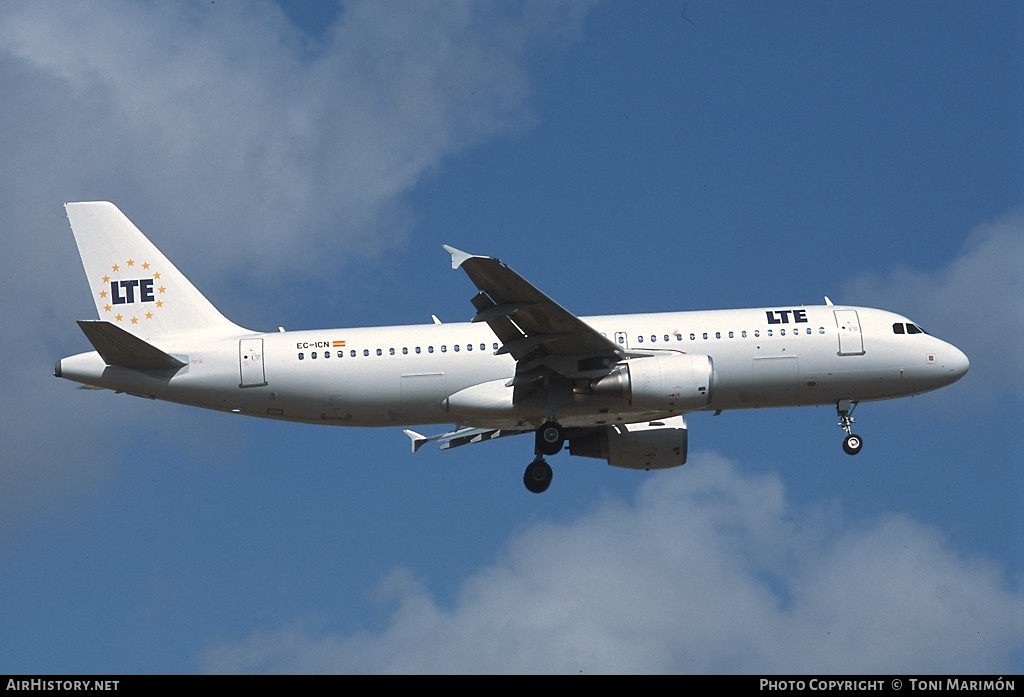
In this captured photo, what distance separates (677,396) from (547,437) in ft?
14.6

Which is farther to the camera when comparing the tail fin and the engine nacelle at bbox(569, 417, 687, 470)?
the engine nacelle at bbox(569, 417, 687, 470)

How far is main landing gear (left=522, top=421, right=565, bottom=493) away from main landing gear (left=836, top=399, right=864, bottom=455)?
8.58 meters

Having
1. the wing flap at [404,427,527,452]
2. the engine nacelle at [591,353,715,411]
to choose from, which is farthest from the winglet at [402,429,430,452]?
the engine nacelle at [591,353,715,411]

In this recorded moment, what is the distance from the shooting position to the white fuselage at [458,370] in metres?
44.8

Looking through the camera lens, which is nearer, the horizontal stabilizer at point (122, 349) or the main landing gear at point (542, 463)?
the horizontal stabilizer at point (122, 349)

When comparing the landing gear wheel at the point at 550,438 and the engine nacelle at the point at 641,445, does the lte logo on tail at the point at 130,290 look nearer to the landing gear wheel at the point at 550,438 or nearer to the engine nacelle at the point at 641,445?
the landing gear wheel at the point at 550,438

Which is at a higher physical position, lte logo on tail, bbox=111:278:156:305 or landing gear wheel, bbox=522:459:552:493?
lte logo on tail, bbox=111:278:156:305

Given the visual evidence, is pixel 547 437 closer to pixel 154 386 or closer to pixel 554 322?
pixel 554 322

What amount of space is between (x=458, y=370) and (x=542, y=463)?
402cm

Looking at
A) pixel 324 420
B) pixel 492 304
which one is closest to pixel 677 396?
pixel 492 304

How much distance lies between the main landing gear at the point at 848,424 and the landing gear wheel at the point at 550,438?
339 inches

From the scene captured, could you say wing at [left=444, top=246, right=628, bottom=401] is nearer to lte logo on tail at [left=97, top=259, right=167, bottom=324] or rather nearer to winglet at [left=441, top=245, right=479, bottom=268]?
winglet at [left=441, top=245, right=479, bottom=268]

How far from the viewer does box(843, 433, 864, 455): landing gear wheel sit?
4672 cm

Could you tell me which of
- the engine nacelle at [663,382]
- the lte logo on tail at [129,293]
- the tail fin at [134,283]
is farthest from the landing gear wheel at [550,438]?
the lte logo on tail at [129,293]
